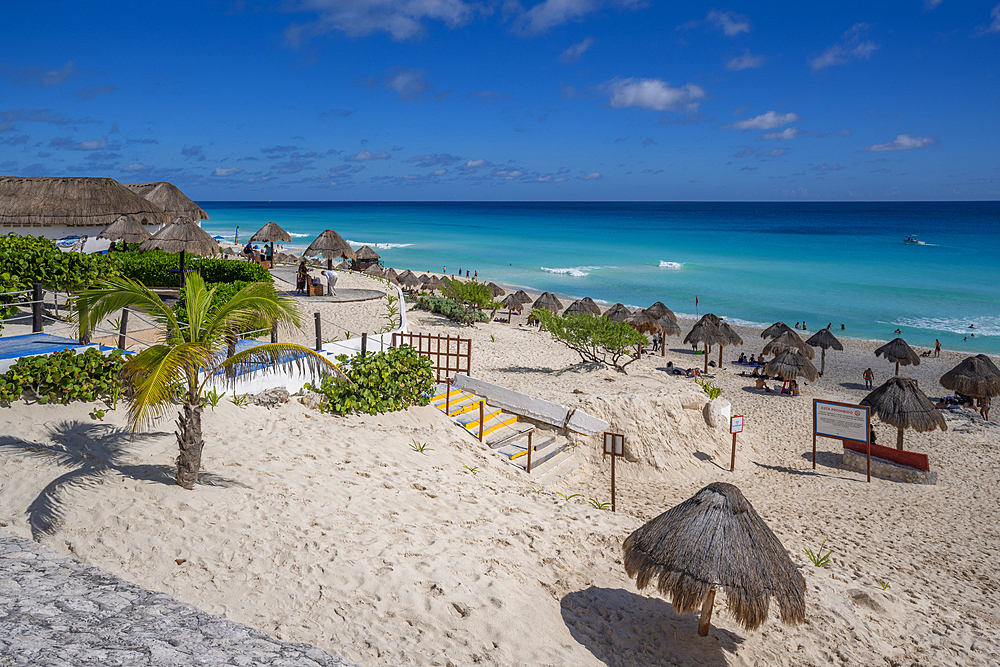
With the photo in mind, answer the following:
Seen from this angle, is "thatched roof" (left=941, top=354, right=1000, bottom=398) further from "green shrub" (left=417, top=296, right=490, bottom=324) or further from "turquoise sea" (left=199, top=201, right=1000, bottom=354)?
"green shrub" (left=417, top=296, right=490, bottom=324)

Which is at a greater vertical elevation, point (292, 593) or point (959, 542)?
point (292, 593)

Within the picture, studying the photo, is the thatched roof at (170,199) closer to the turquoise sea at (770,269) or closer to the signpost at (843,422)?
the signpost at (843,422)

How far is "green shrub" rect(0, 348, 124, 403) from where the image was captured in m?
7.97

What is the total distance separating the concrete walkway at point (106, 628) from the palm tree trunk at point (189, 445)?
6.01 feet

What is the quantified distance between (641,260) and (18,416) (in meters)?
66.8

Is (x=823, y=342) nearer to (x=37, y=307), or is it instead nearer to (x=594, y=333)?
(x=594, y=333)

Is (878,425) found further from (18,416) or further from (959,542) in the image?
(18,416)

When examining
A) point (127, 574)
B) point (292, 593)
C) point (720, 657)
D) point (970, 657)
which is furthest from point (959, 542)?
point (127, 574)

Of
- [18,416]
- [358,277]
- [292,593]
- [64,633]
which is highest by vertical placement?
[358,277]

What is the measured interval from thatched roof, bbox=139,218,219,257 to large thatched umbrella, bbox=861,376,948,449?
16129 millimetres

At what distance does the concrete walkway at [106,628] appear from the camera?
3779 millimetres

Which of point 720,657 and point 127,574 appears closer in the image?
point 127,574

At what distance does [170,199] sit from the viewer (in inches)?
920

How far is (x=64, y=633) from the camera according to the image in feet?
12.9
